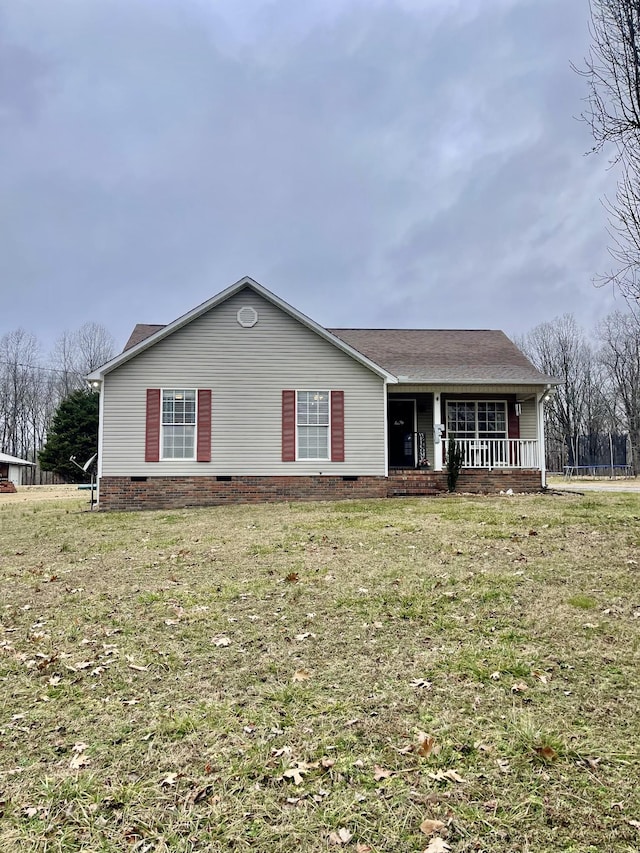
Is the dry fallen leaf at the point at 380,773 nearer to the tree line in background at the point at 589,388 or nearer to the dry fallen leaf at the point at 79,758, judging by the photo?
the dry fallen leaf at the point at 79,758

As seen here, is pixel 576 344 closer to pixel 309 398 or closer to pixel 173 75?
pixel 173 75

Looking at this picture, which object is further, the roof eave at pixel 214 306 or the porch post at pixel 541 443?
the porch post at pixel 541 443

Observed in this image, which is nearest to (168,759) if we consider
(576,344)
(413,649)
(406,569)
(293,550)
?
(413,649)

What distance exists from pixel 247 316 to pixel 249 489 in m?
4.57

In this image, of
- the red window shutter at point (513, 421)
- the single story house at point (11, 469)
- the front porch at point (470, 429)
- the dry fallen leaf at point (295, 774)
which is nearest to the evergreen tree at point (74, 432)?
the single story house at point (11, 469)

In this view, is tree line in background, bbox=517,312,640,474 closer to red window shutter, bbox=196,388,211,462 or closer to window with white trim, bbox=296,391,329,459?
window with white trim, bbox=296,391,329,459

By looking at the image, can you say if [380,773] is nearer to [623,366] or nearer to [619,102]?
[619,102]

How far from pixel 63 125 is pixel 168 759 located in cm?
4297

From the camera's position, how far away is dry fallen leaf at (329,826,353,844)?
2.13 metres

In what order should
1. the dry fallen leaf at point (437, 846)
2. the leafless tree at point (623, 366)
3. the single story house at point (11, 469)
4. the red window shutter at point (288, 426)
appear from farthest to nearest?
the leafless tree at point (623, 366) < the single story house at point (11, 469) < the red window shutter at point (288, 426) < the dry fallen leaf at point (437, 846)

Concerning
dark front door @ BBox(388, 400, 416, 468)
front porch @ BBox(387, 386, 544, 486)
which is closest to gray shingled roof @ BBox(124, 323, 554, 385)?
front porch @ BBox(387, 386, 544, 486)

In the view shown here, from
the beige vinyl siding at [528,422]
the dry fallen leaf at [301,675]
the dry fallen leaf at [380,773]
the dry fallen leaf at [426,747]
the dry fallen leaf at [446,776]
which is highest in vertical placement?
the beige vinyl siding at [528,422]

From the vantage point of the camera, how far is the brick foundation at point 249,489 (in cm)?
1350

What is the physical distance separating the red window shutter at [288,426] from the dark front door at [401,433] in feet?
13.9
